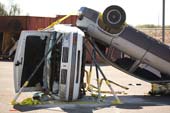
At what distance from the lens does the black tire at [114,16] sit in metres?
13.7

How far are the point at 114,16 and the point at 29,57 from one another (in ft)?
8.47

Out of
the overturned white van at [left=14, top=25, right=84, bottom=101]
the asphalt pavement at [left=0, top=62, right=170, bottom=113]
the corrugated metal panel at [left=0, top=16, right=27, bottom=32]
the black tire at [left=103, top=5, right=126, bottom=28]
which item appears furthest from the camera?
the corrugated metal panel at [left=0, top=16, right=27, bottom=32]

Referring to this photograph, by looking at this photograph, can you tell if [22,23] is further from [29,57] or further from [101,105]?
[101,105]

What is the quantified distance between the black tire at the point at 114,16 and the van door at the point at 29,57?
5.46 feet

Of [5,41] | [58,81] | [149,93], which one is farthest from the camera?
[5,41]

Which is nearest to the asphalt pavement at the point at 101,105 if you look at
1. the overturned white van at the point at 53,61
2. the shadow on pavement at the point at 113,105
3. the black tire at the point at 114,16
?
the shadow on pavement at the point at 113,105

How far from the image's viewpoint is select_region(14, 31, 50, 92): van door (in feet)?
42.4

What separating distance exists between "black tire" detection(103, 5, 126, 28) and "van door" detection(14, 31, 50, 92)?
5.46 ft

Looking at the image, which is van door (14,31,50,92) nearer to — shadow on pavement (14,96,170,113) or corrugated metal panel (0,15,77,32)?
shadow on pavement (14,96,170,113)

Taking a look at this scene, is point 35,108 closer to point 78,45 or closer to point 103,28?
point 78,45

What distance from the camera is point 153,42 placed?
14.0 m

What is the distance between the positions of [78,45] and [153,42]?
2599 mm

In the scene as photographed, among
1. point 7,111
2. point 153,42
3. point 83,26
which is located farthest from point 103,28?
point 7,111

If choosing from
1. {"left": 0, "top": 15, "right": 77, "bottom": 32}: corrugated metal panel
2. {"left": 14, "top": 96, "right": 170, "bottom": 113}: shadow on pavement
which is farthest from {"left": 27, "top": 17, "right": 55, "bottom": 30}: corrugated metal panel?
{"left": 14, "top": 96, "right": 170, "bottom": 113}: shadow on pavement
